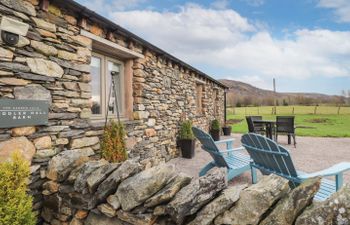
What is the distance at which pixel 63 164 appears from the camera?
2693mm

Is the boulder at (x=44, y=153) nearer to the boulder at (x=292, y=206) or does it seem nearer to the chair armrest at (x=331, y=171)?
the boulder at (x=292, y=206)

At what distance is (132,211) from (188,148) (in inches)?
170

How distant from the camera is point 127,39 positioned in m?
4.23

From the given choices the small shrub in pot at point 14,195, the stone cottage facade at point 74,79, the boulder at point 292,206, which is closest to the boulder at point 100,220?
the small shrub in pot at point 14,195

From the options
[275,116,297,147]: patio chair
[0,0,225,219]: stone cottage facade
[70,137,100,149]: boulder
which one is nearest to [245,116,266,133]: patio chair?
[275,116,297,147]: patio chair

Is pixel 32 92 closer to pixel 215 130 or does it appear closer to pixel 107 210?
pixel 107 210

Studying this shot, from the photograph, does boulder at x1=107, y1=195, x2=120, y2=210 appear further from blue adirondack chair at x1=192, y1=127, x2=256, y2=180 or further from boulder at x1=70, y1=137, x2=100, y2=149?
blue adirondack chair at x1=192, y1=127, x2=256, y2=180

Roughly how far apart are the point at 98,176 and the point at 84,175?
0.21 m

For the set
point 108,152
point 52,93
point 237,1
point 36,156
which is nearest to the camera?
point 36,156

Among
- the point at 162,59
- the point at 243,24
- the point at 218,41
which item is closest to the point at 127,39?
the point at 162,59

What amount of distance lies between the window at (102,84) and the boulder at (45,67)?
98 cm

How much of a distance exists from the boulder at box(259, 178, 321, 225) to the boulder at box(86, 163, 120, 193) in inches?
57.1

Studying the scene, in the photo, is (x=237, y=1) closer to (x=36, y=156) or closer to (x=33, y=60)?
(x=33, y=60)

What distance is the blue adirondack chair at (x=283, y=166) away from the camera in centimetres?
268
